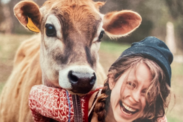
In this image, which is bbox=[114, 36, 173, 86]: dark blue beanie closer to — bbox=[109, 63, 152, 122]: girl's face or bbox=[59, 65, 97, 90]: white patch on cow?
bbox=[109, 63, 152, 122]: girl's face

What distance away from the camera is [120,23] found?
103 cm

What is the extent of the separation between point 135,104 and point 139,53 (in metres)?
0.20

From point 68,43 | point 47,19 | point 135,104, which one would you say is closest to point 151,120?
point 135,104

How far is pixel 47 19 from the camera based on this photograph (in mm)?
933

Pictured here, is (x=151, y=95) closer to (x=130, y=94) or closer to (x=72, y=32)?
(x=130, y=94)

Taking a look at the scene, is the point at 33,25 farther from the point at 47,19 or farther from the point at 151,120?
the point at 151,120

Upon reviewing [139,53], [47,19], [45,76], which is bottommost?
[45,76]

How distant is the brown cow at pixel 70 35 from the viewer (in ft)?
2.67

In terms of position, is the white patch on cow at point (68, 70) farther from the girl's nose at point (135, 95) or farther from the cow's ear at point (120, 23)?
the cow's ear at point (120, 23)

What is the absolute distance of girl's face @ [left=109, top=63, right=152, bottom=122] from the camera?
863mm

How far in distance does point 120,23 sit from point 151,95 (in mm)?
360

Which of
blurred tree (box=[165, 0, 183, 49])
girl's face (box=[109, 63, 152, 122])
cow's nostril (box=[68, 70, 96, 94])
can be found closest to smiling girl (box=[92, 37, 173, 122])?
girl's face (box=[109, 63, 152, 122])

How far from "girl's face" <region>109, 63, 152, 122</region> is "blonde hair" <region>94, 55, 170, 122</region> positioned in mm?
16

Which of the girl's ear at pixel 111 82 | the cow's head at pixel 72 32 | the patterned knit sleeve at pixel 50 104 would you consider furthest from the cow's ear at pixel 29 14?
the girl's ear at pixel 111 82
